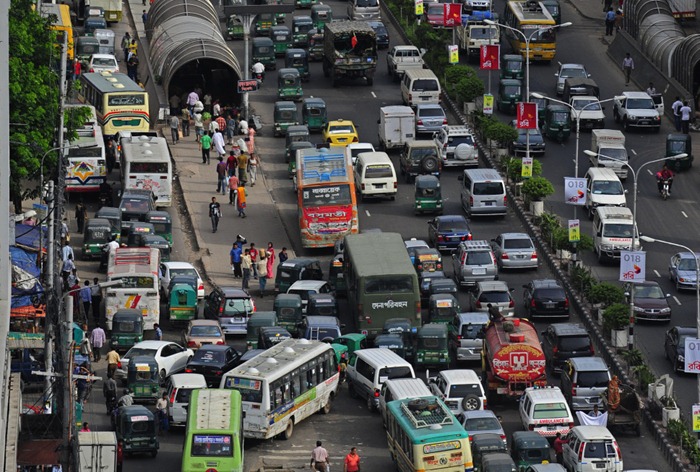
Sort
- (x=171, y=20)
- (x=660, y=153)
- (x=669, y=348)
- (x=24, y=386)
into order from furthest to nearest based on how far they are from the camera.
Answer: (x=171, y=20)
(x=660, y=153)
(x=669, y=348)
(x=24, y=386)

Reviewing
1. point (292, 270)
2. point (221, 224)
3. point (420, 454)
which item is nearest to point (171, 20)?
point (221, 224)

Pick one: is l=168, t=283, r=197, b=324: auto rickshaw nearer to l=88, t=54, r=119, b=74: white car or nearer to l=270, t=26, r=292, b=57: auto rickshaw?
l=88, t=54, r=119, b=74: white car

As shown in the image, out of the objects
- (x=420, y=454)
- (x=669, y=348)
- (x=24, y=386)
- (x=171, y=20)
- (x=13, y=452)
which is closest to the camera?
(x=13, y=452)

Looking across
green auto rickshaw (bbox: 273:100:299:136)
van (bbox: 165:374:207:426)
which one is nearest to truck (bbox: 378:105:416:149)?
green auto rickshaw (bbox: 273:100:299:136)

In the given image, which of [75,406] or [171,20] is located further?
[171,20]

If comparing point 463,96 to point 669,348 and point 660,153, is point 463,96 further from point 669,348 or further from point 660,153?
point 669,348

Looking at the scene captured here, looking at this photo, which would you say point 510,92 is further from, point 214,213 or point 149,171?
point 149,171

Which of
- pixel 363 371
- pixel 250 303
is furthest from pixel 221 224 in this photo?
pixel 363 371

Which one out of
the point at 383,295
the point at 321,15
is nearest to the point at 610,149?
the point at 383,295
